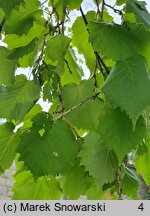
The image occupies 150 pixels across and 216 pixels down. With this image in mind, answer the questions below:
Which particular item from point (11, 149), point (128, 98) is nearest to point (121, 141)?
point (128, 98)

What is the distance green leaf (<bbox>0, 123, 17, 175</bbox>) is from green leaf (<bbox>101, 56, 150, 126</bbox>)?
0.21 metres

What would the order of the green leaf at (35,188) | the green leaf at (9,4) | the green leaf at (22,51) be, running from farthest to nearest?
the green leaf at (35,188)
the green leaf at (22,51)
the green leaf at (9,4)

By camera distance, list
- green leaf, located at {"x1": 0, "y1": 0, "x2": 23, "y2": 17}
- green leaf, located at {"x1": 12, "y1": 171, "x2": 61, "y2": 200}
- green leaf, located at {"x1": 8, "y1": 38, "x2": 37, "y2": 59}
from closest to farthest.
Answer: green leaf, located at {"x1": 0, "y1": 0, "x2": 23, "y2": 17} < green leaf, located at {"x1": 8, "y1": 38, "x2": 37, "y2": 59} < green leaf, located at {"x1": 12, "y1": 171, "x2": 61, "y2": 200}

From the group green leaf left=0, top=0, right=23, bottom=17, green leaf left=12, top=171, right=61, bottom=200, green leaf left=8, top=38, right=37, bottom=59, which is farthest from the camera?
green leaf left=12, top=171, right=61, bottom=200

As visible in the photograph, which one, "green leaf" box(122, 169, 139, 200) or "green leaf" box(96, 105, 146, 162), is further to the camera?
"green leaf" box(122, 169, 139, 200)

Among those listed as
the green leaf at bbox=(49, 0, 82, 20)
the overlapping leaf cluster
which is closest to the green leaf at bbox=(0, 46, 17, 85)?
the overlapping leaf cluster

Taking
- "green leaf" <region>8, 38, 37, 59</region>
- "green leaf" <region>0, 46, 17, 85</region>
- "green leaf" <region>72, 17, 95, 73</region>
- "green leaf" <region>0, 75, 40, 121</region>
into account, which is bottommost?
"green leaf" <region>0, 75, 40, 121</region>

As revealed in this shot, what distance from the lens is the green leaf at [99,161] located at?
61 cm

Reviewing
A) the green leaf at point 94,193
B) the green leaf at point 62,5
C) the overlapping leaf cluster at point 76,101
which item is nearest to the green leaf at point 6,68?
the overlapping leaf cluster at point 76,101

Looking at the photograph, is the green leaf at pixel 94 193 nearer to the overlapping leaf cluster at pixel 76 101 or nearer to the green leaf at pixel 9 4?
the overlapping leaf cluster at pixel 76 101

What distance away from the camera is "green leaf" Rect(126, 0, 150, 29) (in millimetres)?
554

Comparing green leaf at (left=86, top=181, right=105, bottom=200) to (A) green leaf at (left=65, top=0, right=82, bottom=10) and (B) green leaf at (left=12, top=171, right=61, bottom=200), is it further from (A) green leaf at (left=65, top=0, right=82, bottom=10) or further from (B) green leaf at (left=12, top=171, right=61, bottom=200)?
(A) green leaf at (left=65, top=0, right=82, bottom=10)

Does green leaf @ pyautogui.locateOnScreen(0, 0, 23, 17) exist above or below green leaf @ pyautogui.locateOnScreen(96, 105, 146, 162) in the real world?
above

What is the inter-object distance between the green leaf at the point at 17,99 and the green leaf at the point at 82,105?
0.19 feet
